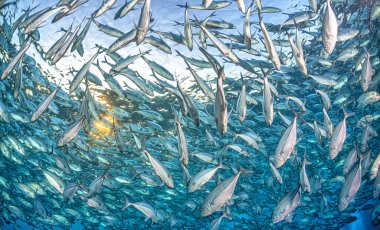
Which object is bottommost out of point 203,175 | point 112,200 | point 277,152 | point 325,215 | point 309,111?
point 325,215

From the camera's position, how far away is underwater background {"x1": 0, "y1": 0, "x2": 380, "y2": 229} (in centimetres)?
407

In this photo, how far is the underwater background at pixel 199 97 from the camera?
407cm

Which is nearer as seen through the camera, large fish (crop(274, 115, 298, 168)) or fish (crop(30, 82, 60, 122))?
large fish (crop(274, 115, 298, 168))

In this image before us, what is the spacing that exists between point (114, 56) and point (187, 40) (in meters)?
1.86

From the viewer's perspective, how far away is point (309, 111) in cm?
1116

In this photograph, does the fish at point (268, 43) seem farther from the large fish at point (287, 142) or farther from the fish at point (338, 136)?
the fish at point (338, 136)

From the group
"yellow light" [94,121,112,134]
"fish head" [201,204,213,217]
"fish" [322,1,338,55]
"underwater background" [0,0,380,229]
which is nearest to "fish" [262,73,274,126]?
"underwater background" [0,0,380,229]

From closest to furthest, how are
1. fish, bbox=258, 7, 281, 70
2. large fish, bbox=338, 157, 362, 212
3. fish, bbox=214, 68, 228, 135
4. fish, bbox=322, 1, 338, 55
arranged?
fish, bbox=214, 68, 228, 135
fish, bbox=258, 7, 281, 70
fish, bbox=322, 1, 338, 55
large fish, bbox=338, 157, 362, 212

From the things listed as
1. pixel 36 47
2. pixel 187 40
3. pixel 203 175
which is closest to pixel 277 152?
pixel 203 175

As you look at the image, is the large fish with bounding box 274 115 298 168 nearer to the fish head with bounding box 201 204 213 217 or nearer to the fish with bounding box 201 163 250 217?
the fish with bounding box 201 163 250 217

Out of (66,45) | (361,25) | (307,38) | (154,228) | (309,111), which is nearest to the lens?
(66,45)

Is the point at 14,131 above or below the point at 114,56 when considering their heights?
below

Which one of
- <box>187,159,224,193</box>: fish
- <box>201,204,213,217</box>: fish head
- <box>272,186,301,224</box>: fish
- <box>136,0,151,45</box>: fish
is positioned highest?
<box>136,0,151,45</box>: fish

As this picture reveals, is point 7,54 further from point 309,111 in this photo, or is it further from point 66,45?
point 309,111
